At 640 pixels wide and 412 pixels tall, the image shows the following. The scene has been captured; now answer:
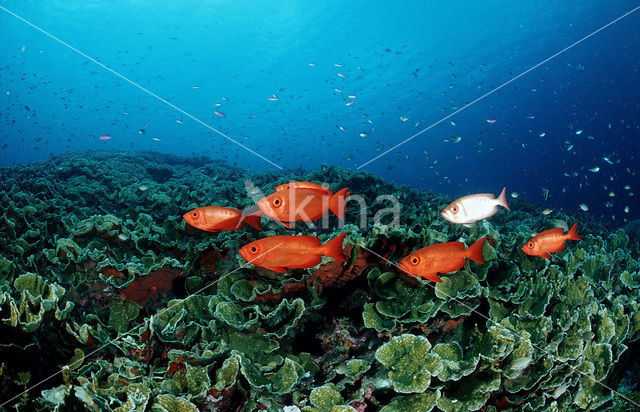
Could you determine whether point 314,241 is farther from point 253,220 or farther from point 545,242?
point 545,242

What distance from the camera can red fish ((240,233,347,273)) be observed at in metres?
2.29

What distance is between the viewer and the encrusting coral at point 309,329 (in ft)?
7.19

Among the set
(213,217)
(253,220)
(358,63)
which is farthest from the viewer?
(358,63)

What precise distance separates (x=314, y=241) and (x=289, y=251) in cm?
21

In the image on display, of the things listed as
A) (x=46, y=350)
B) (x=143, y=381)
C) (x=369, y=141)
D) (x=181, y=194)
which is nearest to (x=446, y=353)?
(x=143, y=381)

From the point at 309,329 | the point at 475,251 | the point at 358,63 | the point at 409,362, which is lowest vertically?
the point at 358,63

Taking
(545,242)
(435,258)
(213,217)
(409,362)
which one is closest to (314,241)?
(435,258)

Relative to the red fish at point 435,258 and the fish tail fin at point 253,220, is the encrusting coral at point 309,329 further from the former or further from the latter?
the red fish at point 435,258

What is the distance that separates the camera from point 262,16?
2024 inches

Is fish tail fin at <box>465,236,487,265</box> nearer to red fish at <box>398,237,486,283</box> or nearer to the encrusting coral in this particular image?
red fish at <box>398,237,486,283</box>

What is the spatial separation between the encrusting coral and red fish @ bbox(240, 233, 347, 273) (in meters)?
0.60

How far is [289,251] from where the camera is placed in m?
2.33

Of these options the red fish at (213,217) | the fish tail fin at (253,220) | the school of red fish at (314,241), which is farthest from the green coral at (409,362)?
the red fish at (213,217)

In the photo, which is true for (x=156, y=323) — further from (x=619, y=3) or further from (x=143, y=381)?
(x=619, y=3)
